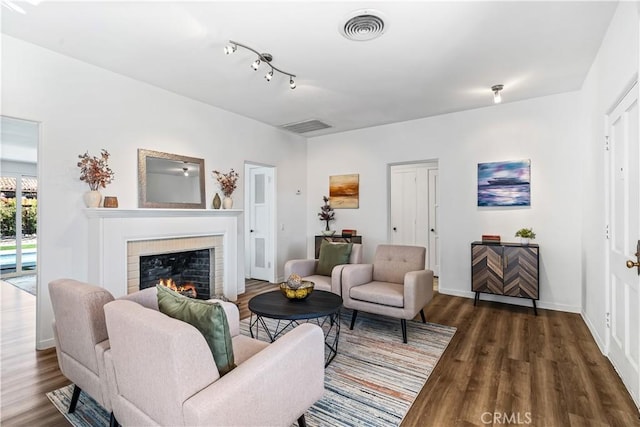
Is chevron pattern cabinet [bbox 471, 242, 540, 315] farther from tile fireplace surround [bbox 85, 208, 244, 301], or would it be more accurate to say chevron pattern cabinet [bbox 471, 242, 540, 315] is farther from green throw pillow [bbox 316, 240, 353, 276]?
tile fireplace surround [bbox 85, 208, 244, 301]

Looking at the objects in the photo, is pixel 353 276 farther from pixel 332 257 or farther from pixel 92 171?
pixel 92 171

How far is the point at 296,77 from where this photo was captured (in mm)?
3469

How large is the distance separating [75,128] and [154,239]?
1.34 meters

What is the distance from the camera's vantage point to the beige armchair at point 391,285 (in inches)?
119

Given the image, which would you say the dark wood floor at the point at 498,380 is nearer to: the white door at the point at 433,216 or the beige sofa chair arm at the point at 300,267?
the beige sofa chair arm at the point at 300,267

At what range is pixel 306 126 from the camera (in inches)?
209

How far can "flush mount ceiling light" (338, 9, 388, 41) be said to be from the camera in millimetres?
2346

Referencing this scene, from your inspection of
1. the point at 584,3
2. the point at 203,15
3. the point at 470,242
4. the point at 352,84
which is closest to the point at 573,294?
the point at 470,242

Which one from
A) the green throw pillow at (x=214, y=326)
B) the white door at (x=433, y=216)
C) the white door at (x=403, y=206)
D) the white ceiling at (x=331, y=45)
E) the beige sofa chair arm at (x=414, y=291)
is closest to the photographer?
the green throw pillow at (x=214, y=326)

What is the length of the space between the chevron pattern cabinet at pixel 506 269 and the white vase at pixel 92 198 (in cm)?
445

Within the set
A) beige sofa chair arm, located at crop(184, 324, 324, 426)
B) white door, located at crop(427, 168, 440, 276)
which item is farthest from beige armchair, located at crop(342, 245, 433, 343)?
white door, located at crop(427, 168, 440, 276)

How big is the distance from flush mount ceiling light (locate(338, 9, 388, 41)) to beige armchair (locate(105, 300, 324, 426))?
226cm

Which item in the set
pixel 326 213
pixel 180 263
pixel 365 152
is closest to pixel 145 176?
pixel 180 263

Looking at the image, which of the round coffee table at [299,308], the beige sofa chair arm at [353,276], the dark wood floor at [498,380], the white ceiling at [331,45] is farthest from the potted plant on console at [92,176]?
the beige sofa chair arm at [353,276]
